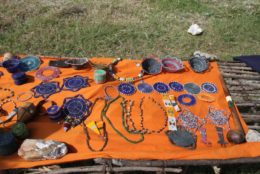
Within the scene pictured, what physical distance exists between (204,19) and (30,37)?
3.79 m

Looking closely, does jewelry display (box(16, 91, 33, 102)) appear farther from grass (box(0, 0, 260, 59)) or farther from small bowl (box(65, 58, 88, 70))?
grass (box(0, 0, 260, 59))

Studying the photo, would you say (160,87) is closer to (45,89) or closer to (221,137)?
(221,137)

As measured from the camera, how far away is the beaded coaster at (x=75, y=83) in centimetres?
405

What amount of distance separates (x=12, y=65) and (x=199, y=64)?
2.81m

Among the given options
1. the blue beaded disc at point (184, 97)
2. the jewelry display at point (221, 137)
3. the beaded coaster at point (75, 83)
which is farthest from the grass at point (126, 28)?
the jewelry display at point (221, 137)

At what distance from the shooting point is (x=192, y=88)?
4.30 meters

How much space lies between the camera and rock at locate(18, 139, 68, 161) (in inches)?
120

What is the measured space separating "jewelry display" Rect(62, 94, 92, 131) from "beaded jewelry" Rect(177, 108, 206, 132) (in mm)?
1172

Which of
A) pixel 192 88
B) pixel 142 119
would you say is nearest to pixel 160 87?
pixel 192 88

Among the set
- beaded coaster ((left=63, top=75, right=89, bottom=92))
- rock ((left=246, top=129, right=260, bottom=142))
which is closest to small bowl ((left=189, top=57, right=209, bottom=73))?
rock ((left=246, top=129, right=260, bottom=142))

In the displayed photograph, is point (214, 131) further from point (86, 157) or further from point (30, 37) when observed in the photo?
point (30, 37)

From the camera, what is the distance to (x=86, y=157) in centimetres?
312

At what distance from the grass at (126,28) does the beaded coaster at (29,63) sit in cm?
A: 83

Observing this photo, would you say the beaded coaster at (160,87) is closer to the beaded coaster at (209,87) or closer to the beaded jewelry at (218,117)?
the beaded coaster at (209,87)
